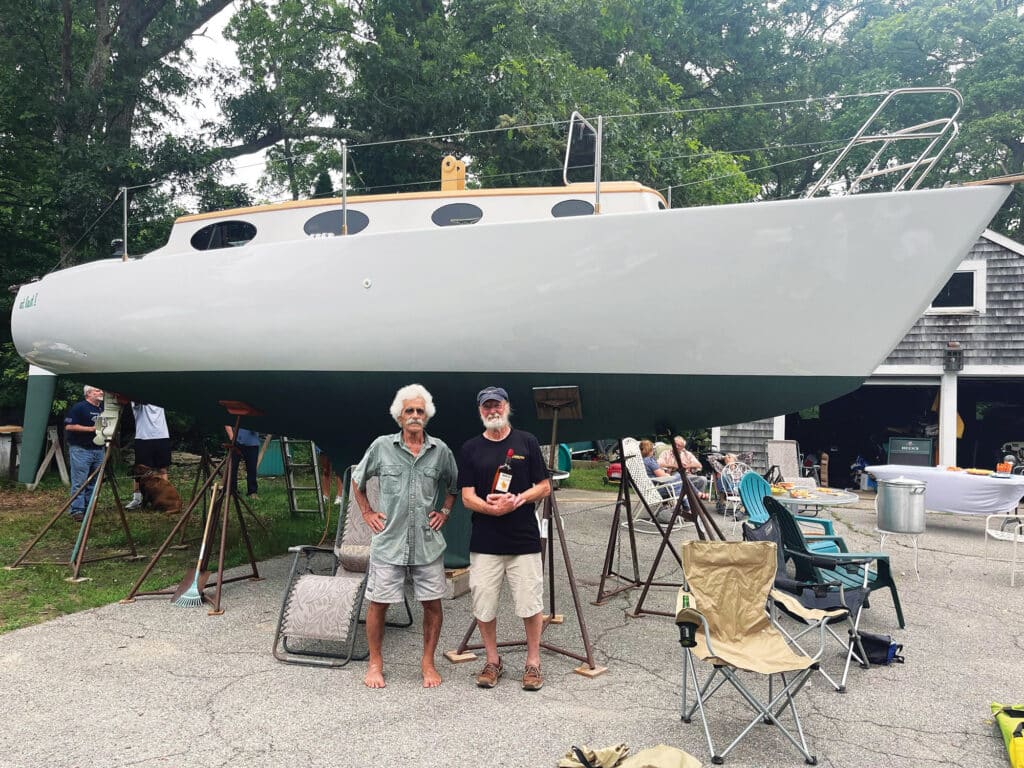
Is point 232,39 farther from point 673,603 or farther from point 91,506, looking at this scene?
point 673,603

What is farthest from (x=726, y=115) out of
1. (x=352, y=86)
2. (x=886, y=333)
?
→ (x=886, y=333)

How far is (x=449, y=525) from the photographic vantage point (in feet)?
18.8

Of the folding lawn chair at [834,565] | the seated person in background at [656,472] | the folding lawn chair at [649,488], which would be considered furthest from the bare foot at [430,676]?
the seated person in background at [656,472]

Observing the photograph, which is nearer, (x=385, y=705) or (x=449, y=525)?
(x=385, y=705)

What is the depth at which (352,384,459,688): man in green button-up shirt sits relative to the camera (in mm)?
3828

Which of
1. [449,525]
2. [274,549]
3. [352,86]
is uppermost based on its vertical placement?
[352,86]

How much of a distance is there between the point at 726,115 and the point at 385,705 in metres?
25.2

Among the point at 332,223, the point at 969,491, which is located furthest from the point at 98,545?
the point at 969,491

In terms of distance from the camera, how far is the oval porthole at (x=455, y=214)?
218 inches

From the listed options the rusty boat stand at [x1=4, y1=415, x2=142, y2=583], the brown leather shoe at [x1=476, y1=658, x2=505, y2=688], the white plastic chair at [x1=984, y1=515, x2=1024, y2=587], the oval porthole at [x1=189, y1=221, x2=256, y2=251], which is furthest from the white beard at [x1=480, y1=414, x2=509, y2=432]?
the white plastic chair at [x1=984, y1=515, x2=1024, y2=587]

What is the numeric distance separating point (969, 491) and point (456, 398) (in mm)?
6601

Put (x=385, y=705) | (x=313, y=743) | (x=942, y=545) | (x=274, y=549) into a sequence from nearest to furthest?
(x=313, y=743) → (x=385, y=705) → (x=274, y=549) → (x=942, y=545)

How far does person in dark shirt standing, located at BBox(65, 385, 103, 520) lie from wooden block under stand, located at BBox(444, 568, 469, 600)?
15.5ft

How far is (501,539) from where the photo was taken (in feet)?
12.3
